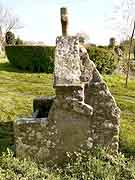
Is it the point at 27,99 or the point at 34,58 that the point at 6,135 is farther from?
the point at 34,58

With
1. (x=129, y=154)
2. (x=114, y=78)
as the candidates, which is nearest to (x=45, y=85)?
(x=114, y=78)

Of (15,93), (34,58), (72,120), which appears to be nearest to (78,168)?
(72,120)

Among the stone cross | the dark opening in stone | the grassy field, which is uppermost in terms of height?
the stone cross

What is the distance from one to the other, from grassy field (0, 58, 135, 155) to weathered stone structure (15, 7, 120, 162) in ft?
4.30

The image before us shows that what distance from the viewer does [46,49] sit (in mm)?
19750

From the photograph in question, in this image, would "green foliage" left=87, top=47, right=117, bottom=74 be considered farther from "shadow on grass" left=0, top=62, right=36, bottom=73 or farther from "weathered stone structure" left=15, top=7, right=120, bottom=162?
"weathered stone structure" left=15, top=7, right=120, bottom=162

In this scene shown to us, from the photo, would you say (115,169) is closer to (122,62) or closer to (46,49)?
(46,49)

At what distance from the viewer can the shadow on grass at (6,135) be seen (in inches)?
328

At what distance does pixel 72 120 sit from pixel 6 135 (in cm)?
279

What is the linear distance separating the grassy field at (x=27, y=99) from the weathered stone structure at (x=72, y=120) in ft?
4.30

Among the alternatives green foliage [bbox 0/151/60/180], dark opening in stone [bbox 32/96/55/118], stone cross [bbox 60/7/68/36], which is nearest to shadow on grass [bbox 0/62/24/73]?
dark opening in stone [bbox 32/96/55/118]

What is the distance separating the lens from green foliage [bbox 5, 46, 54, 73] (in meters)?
19.8

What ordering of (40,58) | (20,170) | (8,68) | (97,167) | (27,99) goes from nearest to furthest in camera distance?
(20,170), (97,167), (27,99), (40,58), (8,68)

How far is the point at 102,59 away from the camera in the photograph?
21109mm
